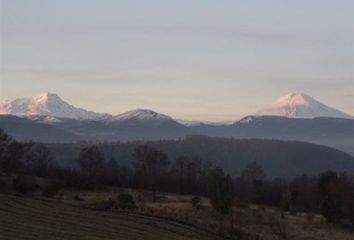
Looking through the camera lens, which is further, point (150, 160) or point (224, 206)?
point (150, 160)

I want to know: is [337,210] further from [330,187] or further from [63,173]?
[63,173]

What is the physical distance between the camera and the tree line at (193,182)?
6806 cm

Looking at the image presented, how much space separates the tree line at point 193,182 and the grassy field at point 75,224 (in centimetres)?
1814

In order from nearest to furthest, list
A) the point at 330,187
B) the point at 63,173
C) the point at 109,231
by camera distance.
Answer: the point at 109,231 → the point at 330,187 → the point at 63,173

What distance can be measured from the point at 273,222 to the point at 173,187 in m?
45.1

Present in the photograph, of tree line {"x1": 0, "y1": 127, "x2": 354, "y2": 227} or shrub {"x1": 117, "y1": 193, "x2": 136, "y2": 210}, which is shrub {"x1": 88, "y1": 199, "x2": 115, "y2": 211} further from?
tree line {"x1": 0, "y1": 127, "x2": 354, "y2": 227}

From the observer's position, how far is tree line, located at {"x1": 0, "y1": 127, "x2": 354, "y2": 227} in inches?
2680

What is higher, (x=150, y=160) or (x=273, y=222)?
(x=150, y=160)

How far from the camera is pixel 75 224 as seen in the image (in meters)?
40.2

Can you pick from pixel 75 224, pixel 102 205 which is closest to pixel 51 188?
pixel 102 205

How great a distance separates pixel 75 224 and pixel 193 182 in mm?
70964

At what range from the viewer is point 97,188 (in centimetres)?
8988

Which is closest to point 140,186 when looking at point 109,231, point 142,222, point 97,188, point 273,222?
point 97,188

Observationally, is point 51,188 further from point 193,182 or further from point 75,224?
point 193,182
